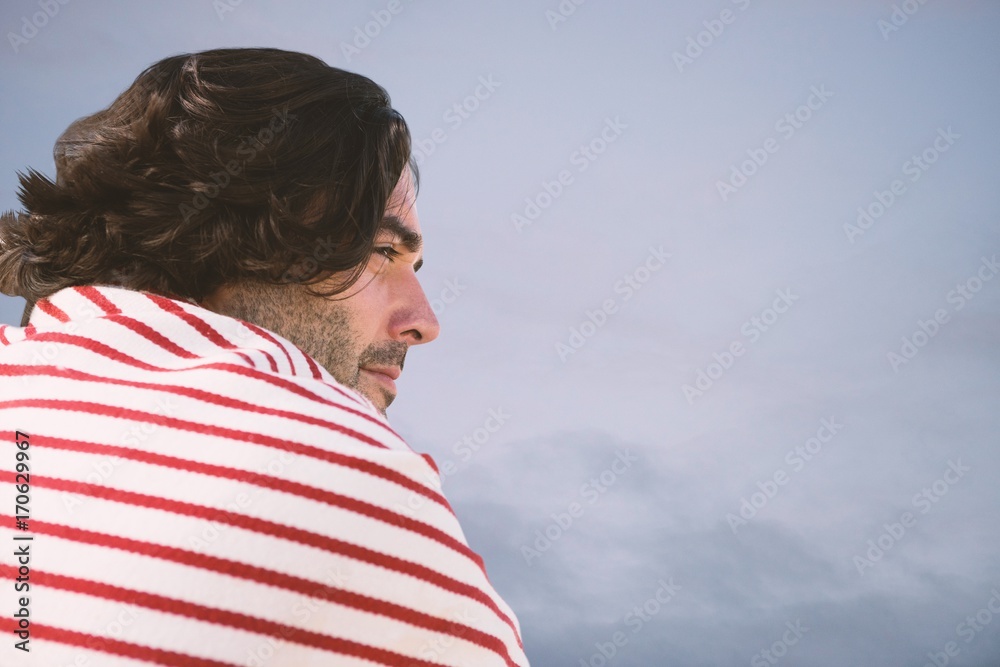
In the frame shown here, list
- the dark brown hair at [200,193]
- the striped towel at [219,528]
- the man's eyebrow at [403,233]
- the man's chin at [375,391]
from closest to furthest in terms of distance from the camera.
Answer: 1. the striped towel at [219,528]
2. the dark brown hair at [200,193]
3. the man's eyebrow at [403,233]
4. the man's chin at [375,391]

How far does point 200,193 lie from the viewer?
205 cm

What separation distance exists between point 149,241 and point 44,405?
72cm

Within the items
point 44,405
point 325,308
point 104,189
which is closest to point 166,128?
point 104,189

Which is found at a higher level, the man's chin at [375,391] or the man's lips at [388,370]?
the man's lips at [388,370]

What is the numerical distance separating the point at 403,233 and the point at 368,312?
0.24 m

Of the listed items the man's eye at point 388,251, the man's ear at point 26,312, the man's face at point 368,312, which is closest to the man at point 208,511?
A: the man's ear at point 26,312

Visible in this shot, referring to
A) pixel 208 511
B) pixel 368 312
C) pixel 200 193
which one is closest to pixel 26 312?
pixel 200 193

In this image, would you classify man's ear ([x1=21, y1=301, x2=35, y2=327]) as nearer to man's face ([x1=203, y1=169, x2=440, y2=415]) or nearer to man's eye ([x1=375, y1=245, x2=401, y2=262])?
man's face ([x1=203, y1=169, x2=440, y2=415])

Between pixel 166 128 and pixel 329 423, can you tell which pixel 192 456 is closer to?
pixel 329 423

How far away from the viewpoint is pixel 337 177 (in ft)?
7.20

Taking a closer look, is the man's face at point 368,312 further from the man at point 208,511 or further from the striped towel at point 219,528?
the striped towel at point 219,528

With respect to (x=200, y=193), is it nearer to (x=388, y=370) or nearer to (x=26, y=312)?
(x=26, y=312)

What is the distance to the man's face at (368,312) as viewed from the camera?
6.84 ft

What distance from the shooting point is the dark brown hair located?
202cm
